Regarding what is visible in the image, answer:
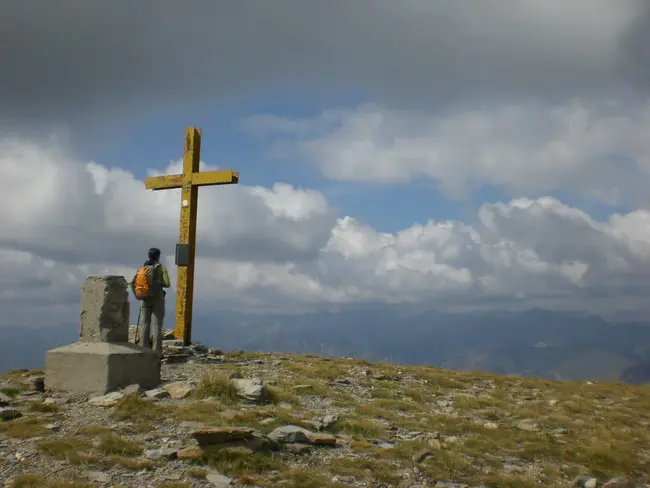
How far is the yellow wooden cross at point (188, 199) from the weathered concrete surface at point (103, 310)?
5.46 meters

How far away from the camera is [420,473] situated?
891 centimetres

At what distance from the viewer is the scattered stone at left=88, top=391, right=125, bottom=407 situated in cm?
1150

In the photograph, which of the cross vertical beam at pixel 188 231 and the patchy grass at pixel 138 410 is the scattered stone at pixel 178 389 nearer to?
the patchy grass at pixel 138 410

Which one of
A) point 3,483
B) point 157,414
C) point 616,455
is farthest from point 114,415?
point 616,455

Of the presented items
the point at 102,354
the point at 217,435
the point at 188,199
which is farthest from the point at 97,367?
the point at 188,199

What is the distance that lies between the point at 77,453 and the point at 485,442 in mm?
7389

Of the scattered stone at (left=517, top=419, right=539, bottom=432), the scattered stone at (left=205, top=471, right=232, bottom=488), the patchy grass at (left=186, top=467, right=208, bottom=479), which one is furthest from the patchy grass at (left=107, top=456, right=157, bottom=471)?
the scattered stone at (left=517, top=419, right=539, bottom=432)

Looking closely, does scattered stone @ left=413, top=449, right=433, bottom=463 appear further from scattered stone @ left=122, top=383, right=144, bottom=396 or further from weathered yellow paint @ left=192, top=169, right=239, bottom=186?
weathered yellow paint @ left=192, top=169, right=239, bottom=186

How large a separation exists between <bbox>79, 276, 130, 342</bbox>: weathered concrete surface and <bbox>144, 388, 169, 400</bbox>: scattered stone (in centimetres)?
187

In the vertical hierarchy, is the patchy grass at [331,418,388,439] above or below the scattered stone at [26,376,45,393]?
below

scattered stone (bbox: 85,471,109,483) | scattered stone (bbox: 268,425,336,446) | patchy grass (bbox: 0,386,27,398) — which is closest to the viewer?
scattered stone (bbox: 85,471,109,483)

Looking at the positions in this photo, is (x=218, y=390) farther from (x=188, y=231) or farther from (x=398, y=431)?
(x=188, y=231)

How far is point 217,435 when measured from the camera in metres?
8.76

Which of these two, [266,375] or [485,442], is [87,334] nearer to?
[266,375]
